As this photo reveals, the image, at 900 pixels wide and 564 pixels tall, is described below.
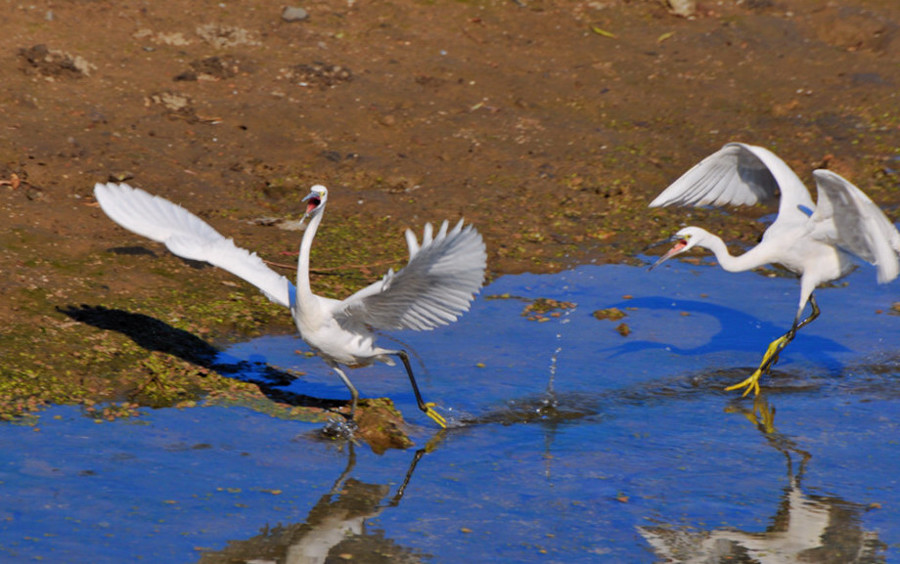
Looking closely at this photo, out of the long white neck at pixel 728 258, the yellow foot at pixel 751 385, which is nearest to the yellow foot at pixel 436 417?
the yellow foot at pixel 751 385

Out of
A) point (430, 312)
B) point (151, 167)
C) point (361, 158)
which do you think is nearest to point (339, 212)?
point (361, 158)

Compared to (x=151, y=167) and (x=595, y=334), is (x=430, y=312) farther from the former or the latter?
(x=151, y=167)

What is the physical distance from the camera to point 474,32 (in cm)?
1280

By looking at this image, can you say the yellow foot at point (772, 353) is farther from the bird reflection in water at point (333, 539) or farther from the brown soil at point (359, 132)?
the bird reflection in water at point (333, 539)

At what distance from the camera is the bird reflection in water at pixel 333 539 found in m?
4.68

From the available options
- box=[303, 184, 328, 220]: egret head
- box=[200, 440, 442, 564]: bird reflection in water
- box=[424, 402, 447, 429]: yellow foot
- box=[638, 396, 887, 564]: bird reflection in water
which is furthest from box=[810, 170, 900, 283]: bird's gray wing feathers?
box=[200, 440, 442, 564]: bird reflection in water

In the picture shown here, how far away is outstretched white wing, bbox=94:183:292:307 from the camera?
20.9 feet

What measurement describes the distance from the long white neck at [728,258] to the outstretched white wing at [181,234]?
302cm

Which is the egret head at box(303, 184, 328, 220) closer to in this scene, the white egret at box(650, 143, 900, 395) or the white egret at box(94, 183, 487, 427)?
the white egret at box(94, 183, 487, 427)

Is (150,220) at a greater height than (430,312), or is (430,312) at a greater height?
(150,220)

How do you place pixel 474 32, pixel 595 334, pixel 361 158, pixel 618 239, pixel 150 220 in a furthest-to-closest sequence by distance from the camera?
A: pixel 474 32 < pixel 361 158 < pixel 618 239 < pixel 595 334 < pixel 150 220

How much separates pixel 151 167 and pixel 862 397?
624 centimetres

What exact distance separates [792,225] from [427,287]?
325 centimetres

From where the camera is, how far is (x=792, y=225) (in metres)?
7.55
